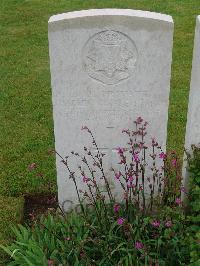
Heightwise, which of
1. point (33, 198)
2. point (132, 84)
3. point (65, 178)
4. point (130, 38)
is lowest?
point (33, 198)

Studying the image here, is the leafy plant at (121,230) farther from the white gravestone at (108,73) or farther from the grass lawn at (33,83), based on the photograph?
the grass lawn at (33,83)

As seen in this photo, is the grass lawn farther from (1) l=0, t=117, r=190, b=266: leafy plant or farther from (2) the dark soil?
(1) l=0, t=117, r=190, b=266: leafy plant

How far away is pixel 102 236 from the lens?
394 cm

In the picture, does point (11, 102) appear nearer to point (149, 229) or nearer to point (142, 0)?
point (149, 229)

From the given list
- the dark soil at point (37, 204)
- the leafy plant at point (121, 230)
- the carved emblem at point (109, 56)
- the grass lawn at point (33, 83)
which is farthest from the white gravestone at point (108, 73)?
the grass lawn at point (33, 83)

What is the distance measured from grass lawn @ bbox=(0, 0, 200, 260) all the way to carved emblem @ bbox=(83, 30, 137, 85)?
5.29 ft

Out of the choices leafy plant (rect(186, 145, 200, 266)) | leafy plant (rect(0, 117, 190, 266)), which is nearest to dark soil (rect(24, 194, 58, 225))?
leafy plant (rect(0, 117, 190, 266))

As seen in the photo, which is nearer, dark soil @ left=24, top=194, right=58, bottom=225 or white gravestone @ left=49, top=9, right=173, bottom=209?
white gravestone @ left=49, top=9, right=173, bottom=209

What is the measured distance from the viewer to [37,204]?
16.4 feet

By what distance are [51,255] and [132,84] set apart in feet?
4.88

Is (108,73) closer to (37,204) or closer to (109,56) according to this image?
(109,56)

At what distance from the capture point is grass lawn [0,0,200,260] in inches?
223

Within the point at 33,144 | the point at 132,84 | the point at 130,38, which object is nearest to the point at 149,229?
the point at 132,84

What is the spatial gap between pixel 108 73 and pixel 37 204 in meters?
1.65
